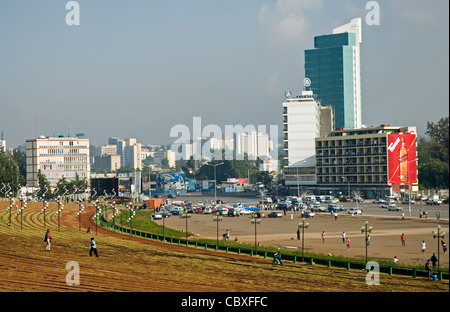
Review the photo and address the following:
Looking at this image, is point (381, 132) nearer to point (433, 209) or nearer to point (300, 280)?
point (433, 209)

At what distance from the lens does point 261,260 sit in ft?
153

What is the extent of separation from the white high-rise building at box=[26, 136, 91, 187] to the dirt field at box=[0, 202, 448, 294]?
99.7 meters

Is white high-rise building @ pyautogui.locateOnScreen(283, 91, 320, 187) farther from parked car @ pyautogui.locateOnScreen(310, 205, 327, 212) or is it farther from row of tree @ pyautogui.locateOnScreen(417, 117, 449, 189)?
parked car @ pyautogui.locateOnScreen(310, 205, 327, 212)

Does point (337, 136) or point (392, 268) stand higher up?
point (337, 136)

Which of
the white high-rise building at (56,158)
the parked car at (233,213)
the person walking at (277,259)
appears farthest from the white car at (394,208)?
the white high-rise building at (56,158)

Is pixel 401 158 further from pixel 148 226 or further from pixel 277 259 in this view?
pixel 277 259

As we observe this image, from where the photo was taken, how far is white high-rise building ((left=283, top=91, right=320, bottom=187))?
5463 inches

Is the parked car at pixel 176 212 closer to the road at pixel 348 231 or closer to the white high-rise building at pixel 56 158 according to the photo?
the road at pixel 348 231

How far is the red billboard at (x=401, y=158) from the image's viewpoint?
111938 millimetres

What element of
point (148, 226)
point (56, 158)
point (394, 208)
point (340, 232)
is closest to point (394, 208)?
point (394, 208)

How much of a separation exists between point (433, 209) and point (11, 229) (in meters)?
60.5
